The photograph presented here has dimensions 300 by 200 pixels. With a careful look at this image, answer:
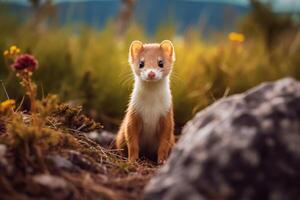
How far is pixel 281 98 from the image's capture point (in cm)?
351

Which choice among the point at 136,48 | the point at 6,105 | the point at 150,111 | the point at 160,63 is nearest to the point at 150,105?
the point at 150,111

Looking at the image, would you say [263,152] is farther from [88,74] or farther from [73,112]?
[88,74]

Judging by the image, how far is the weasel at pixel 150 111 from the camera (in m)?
5.91

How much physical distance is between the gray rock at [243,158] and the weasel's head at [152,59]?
2.48m

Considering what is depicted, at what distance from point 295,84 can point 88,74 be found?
5412mm

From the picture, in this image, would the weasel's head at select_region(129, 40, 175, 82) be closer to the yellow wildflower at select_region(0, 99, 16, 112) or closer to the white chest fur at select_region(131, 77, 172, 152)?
the white chest fur at select_region(131, 77, 172, 152)

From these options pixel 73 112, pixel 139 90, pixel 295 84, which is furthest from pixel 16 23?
pixel 295 84

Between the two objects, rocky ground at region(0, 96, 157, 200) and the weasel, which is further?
the weasel

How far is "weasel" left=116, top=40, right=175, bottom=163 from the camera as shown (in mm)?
5914

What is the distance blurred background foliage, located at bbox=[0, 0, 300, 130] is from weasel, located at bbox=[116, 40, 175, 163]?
2482 mm

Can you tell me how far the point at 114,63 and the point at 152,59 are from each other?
12.6ft

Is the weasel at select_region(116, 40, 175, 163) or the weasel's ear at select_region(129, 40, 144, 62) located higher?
the weasel's ear at select_region(129, 40, 144, 62)

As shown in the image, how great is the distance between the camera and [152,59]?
20.1 ft

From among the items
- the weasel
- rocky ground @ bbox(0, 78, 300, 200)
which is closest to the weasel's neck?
the weasel
